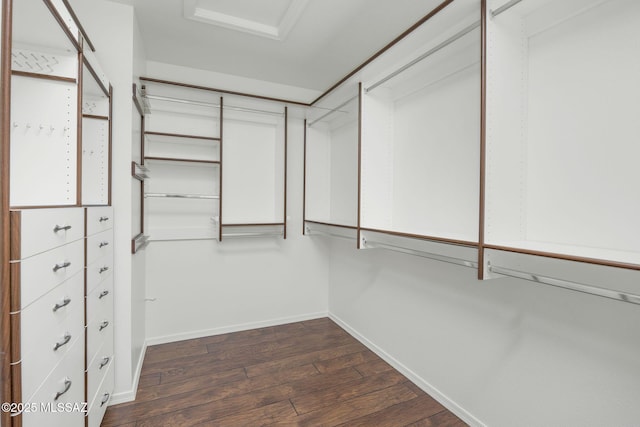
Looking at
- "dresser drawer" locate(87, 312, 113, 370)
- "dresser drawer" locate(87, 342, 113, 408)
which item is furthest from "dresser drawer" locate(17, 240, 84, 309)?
"dresser drawer" locate(87, 342, 113, 408)

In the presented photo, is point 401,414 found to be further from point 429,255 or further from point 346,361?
point 429,255

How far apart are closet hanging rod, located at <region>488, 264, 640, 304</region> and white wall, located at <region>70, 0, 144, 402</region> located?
7.37ft

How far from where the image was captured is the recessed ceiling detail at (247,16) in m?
2.05

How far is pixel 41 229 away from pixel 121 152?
45.2 inches

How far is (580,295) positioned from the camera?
134 cm

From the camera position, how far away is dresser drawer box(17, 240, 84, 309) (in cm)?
93

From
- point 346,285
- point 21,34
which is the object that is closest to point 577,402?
point 346,285

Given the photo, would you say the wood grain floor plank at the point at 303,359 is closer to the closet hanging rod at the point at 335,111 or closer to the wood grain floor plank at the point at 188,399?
the wood grain floor plank at the point at 188,399

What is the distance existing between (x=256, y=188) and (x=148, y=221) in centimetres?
108

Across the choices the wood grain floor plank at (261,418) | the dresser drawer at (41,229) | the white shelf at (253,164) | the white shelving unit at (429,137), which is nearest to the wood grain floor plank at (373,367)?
the wood grain floor plank at (261,418)

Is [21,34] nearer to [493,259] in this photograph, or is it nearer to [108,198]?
[108,198]

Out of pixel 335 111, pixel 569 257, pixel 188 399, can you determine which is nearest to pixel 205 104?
pixel 335 111

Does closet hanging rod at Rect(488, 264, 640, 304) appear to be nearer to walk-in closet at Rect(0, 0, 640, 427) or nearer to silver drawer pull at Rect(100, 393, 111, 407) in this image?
walk-in closet at Rect(0, 0, 640, 427)

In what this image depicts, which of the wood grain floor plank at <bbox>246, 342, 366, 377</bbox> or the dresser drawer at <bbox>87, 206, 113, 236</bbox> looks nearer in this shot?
the dresser drawer at <bbox>87, 206, 113, 236</bbox>
